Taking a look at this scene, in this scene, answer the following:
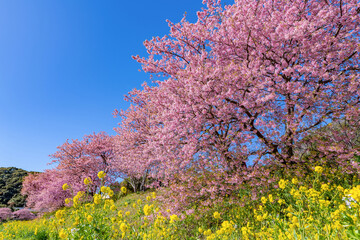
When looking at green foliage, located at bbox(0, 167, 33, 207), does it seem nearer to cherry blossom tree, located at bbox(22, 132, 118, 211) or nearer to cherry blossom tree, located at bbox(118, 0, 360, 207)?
cherry blossom tree, located at bbox(22, 132, 118, 211)

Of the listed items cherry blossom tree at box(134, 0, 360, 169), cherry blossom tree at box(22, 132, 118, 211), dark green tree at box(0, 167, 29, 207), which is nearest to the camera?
cherry blossom tree at box(134, 0, 360, 169)

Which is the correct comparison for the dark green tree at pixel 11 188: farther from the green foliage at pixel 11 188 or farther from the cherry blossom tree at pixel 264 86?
the cherry blossom tree at pixel 264 86

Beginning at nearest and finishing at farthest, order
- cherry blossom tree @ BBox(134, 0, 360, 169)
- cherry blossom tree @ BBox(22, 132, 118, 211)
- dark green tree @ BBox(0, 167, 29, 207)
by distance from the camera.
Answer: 1. cherry blossom tree @ BBox(134, 0, 360, 169)
2. cherry blossom tree @ BBox(22, 132, 118, 211)
3. dark green tree @ BBox(0, 167, 29, 207)

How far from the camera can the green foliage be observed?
138 ft

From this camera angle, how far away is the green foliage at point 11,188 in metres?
42.0

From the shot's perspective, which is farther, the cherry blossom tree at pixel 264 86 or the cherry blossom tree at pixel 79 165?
the cherry blossom tree at pixel 79 165

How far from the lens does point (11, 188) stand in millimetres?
48062

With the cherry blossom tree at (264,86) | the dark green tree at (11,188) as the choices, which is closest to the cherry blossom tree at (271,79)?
the cherry blossom tree at (264,86)

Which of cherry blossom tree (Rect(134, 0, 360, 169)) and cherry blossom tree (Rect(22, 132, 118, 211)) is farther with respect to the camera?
cherry blossom tree (Rect(22, 132, 118, 211))

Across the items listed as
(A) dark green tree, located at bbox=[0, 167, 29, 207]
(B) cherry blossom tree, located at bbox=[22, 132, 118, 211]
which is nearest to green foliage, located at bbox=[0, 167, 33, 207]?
(A) dark green tree, located at bbox=[0, 167, 29, 207]

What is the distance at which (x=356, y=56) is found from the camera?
7.85 m

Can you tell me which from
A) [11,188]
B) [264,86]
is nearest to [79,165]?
[264,86]

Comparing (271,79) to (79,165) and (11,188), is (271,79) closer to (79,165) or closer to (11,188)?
(79,165)

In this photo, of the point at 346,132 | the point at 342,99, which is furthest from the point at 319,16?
the point at 346,132
